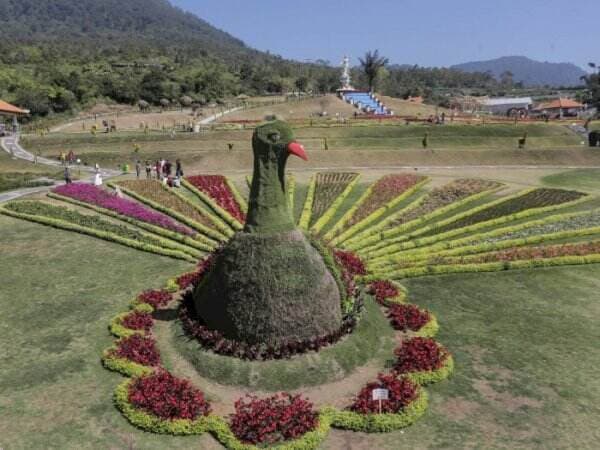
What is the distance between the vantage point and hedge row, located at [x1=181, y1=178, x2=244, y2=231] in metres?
26.7

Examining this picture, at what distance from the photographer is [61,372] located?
1453 cm

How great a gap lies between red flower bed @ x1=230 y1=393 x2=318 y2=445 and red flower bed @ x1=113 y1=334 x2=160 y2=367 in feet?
10.4

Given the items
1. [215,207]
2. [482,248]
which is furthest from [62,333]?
[482,248]

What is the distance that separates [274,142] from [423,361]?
6553mm

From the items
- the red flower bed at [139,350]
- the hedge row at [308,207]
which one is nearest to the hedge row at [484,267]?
the hedge row at [308,207]

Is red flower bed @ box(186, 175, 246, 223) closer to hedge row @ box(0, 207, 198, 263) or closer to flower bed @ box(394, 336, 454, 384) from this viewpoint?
hedge row @ box(0, 207, 198, 263)

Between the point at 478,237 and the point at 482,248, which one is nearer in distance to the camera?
the point at 482,248

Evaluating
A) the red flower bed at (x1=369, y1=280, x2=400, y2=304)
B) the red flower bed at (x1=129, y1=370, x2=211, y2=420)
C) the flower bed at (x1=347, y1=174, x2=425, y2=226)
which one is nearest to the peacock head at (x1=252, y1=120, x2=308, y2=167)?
the red flower bed at (x1=129, y1=370, x2=211, y2=420)

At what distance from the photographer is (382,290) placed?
18.9 meters

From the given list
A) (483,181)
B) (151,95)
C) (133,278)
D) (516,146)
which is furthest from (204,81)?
(133,278)

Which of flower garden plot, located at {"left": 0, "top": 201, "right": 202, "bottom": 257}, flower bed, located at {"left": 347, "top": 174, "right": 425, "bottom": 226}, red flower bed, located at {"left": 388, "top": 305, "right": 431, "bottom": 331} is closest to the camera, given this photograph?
red flower bed, located at {"left": 388, "top": 305, "right": 431, "bottom": 331}

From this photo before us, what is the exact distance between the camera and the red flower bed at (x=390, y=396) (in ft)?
41.4

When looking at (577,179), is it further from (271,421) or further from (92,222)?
(271,421)

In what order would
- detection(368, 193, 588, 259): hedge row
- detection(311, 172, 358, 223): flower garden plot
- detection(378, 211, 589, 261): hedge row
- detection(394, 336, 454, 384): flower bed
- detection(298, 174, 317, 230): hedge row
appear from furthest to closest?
detection(311, 172, 358, 223): flower garden plot < detection(298, 174, 317, 230): hedge row < detection(368, 193, 588, 259): hedge row < detection(378, 211, 589, 261): hedge row < detection(394, 336, 454, 384): flower bed
